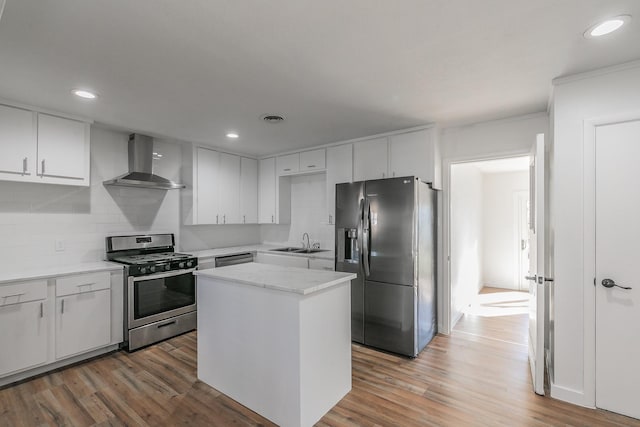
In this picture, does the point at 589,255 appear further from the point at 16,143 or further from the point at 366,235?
the point at 16,143

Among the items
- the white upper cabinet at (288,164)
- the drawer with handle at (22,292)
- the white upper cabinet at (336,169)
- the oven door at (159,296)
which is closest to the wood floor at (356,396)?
the oven door at (159,296)

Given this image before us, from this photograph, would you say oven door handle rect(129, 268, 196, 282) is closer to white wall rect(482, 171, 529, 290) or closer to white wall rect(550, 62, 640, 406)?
white wall rect(550, 62, 640, 406)

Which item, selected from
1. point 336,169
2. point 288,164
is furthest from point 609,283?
point 288,164

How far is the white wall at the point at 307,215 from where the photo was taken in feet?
16.1

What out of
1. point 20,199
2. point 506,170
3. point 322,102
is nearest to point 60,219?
point 20,199

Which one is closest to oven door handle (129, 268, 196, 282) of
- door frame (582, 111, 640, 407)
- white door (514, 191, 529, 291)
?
door frame (582, 111, 640, 407)

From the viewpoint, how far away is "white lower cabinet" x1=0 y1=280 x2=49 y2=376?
2598mm

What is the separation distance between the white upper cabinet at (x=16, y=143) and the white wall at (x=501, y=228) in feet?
23.5

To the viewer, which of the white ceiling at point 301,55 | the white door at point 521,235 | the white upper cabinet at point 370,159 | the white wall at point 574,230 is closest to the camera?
the white ceiling at point 301,55

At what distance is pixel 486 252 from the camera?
6.51 meters

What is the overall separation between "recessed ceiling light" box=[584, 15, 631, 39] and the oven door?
3982 mm

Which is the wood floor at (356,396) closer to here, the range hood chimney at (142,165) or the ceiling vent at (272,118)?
the range hood chimney at (142,165)

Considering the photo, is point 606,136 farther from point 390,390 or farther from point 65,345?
point 65,345

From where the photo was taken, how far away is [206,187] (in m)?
4.57
